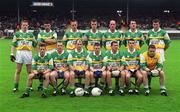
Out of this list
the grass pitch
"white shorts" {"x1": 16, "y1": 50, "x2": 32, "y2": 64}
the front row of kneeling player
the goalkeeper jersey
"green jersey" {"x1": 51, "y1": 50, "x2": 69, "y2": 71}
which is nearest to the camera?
the grass pitch

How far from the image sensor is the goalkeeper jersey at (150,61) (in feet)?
32.4

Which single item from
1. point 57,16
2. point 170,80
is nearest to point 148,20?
point 57,16

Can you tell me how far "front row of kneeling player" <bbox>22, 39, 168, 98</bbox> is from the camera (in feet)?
32.1

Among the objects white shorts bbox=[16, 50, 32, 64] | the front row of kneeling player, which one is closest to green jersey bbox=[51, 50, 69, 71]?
the front row of kneeling player

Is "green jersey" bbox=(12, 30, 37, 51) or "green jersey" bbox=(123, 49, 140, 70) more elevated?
"green jersey" bbox=(12, 30, 37, 51)

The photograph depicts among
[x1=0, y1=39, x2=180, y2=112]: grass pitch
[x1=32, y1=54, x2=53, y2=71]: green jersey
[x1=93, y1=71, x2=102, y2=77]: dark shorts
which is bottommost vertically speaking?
[x1=0, y1=39, x2=180, y2=112]: grass pitch

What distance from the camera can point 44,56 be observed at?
391 inches

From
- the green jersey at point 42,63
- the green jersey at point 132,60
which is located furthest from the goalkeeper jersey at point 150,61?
the green jersey at point 42,63

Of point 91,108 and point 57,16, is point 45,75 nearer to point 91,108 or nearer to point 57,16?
point 91,108

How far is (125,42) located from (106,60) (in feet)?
3.56

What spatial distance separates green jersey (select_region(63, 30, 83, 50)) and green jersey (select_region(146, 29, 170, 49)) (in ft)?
6.19

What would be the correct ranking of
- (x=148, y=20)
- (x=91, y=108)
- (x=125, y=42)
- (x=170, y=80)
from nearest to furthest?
(x=91, y=108) < (x=125, y=42) < (x=170, y=80) < (x=148, y=20)

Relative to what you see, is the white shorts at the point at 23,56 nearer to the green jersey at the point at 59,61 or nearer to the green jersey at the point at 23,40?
the green jersey at the point at 23,40

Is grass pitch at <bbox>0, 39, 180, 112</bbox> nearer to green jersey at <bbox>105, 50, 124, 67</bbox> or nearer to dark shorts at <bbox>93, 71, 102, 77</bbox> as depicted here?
dark shorts at <bbox>93, 71, 102, 77</bbox>
